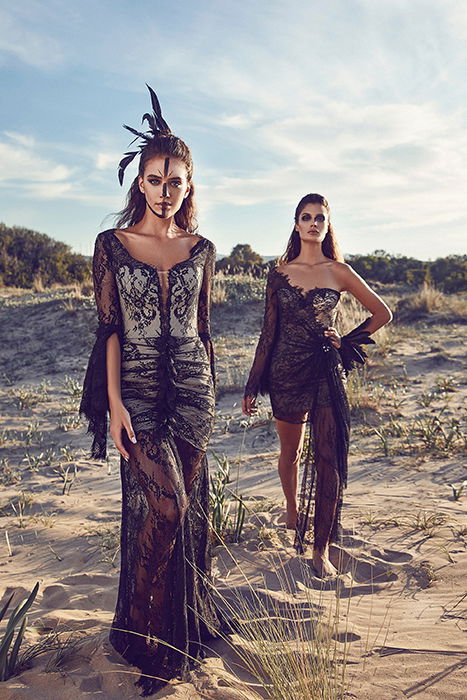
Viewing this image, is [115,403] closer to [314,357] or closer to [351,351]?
[314,357]

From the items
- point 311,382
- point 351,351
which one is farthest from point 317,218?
point 311,382

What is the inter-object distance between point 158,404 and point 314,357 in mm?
1785

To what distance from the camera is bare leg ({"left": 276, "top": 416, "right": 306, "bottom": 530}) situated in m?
4.50

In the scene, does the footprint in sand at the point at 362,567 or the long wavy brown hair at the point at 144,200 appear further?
the footprint in sand at the point at 362,567

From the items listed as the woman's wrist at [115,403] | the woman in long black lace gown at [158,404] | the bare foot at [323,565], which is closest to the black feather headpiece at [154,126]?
the woman in long black lace gown at [158,404]

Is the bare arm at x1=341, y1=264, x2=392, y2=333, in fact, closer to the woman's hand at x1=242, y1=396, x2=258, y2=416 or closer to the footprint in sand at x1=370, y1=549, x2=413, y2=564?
the woman's hand at x1=242, y1=396, x2=258, y2=416

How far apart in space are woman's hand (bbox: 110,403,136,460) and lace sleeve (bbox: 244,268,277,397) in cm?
190

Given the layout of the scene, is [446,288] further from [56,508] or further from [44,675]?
[44,675]

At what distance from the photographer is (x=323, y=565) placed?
154 inches

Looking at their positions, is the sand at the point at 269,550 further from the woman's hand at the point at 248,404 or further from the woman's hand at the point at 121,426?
Answer: the woman's hand at the point at 248,404

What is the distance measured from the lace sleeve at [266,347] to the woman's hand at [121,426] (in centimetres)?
190

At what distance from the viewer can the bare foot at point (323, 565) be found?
3.86 meters

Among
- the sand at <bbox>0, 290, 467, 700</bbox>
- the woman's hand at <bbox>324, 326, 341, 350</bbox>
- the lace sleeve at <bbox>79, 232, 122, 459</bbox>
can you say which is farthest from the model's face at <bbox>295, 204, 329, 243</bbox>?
the sand at <bbox>0, 290, 467, 700</bbox>

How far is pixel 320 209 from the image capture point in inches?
168
